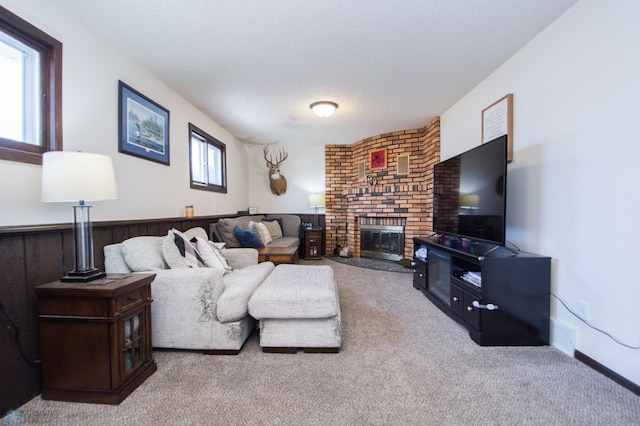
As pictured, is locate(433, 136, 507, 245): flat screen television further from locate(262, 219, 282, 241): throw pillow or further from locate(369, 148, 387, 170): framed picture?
locate(262, 219, 282, 241): throw pillow

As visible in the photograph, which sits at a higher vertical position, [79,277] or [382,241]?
[79,277]

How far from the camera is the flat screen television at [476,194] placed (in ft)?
6.52

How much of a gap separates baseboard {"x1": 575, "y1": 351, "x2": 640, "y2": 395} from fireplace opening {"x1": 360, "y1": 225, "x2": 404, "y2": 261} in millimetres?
2868

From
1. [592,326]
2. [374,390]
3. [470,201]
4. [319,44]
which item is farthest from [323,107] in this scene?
[592,326]

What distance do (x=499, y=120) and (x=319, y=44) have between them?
5.85ft

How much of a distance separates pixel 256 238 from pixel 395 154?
273 cm

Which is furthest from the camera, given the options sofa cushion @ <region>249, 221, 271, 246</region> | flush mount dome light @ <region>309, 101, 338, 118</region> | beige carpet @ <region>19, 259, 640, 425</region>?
sofa cushion @ <region>249, 221, 271, 246</region>

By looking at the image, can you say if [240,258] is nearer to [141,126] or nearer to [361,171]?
[141,126]

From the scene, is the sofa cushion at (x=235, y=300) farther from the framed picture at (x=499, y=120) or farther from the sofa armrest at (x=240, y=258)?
the framed picture at (x=499, y=120)

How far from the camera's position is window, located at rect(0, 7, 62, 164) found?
1407 mm

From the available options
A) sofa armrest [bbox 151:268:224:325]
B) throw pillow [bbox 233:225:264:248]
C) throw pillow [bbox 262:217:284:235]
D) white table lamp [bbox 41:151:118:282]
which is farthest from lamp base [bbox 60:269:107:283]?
throw pillow [bbox 262:217:284:235]

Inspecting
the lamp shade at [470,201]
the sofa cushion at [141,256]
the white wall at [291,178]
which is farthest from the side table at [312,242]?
the sofa cushion at [141,256]

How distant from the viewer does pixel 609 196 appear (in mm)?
1521

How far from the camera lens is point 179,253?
1.96 meters
